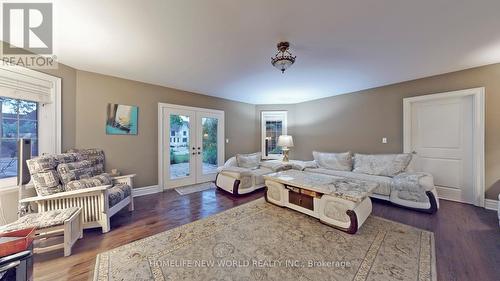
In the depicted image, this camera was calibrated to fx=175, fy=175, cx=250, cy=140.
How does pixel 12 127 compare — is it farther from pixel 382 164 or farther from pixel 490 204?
pixel 490 204

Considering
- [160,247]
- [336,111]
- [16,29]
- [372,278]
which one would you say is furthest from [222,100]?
[372,278]

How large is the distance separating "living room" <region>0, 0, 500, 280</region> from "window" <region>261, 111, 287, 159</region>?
1449 millimetres

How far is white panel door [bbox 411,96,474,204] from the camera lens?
3.05m

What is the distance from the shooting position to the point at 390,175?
3.32 metres

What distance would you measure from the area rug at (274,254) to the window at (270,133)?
3404 mm

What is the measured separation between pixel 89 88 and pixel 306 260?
13.9ft

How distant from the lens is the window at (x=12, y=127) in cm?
224

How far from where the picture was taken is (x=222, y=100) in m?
5.02

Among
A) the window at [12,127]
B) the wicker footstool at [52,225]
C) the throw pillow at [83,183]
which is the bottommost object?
the wicker footstool at [52,225]

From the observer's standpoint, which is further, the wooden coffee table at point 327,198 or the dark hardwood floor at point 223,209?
the wooden coffee table at point 327,198

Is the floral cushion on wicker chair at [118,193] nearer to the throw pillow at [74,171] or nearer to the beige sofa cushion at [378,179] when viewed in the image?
the throw pillow at [74,171]

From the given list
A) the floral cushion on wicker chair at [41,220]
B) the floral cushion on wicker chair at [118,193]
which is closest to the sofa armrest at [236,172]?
the floral cushion on wicker chair at [118,193]

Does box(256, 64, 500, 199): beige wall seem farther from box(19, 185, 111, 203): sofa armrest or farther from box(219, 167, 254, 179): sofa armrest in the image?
box(19, 185, 111, 203): sofa armrest

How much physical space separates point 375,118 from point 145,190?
5329 mm
